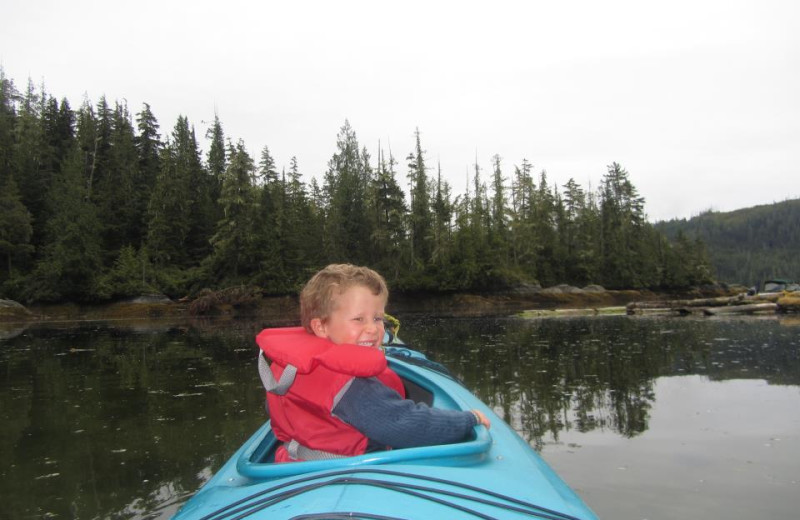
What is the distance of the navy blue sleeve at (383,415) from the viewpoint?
227cm

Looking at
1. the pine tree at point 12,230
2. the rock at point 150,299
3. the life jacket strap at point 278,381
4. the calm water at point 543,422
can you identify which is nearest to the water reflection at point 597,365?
the calm water at point 543,422

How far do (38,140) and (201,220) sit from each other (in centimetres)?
1949

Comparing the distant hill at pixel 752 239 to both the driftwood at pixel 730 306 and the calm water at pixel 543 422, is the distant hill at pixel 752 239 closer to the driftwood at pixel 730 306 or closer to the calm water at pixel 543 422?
the driftwood at pixel 730 306

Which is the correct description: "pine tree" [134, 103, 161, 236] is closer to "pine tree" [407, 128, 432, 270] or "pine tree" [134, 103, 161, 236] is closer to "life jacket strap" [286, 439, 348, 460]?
"pine tree" [407, 128, 432, 270]

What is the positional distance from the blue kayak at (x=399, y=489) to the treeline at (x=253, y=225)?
38062 mm

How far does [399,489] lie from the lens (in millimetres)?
1921

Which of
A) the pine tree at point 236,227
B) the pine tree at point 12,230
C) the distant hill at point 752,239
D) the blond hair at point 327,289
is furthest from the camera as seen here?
the distant hill at point 752,239

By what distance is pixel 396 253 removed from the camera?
4441 cm

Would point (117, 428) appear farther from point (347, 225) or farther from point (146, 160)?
point (146, 160)

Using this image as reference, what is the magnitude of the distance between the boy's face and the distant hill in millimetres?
107955

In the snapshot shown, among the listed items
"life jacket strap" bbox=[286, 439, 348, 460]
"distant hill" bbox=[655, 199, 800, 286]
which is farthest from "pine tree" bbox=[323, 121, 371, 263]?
"distant hill" bbox=[655, 199, 800, 286]

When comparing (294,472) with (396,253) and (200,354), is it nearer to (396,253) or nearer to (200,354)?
(200,354)

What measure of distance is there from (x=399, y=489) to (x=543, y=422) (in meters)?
4.59

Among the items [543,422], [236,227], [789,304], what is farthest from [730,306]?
[236,227]
